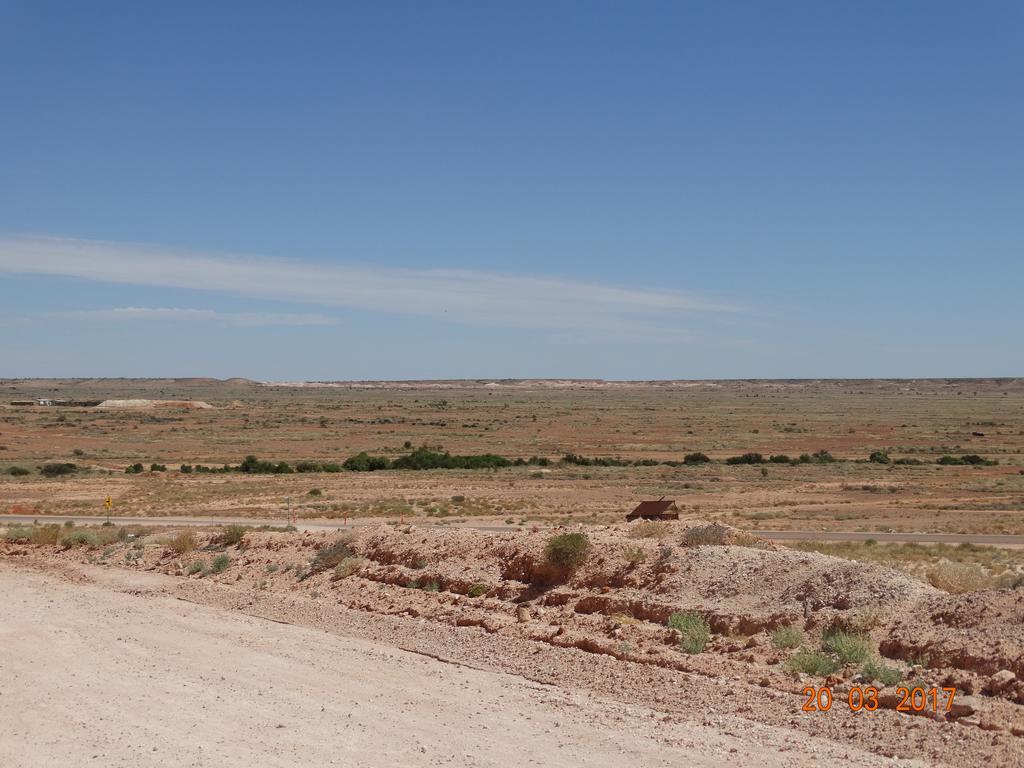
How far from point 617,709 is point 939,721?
11.4 feet

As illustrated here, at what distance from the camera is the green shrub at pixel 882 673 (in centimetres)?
1136

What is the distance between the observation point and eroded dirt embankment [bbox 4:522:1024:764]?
11.5 m

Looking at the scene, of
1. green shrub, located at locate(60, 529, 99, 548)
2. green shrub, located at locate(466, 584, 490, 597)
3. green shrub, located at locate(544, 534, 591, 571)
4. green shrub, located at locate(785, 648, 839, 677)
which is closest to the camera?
green shrub, located at locate(785, 648, 839, 677)

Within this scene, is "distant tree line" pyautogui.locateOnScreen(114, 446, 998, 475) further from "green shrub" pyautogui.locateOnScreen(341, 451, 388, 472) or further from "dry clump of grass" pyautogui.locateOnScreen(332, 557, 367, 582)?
"dry clump of grass" pyautogui.locateOnScreen(332, 557, 367, 582)

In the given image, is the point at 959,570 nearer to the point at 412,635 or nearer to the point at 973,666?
the point at 973,666

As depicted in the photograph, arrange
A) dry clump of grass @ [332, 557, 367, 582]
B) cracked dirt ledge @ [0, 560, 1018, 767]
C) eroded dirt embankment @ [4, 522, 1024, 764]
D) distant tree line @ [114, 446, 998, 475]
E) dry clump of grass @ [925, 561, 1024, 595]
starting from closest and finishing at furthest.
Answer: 1. cracked dirt ledge @ [0, 560, 1018, 767]
2. eroded dirt embankment @ [4, 522, 1024, 764]
3. dry clump of grass @ [925, 561, 1024, 595]
4. dry clump of grass @ [332, 557, 367, 582]
5. distant tree line @ [114, 446, 998, 475]

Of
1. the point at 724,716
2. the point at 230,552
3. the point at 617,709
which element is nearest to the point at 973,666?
the point at 724,716

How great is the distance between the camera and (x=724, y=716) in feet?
36.4

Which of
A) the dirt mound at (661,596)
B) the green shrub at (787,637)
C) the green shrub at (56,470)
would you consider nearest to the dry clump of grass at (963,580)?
the dirt mound at (661,596)

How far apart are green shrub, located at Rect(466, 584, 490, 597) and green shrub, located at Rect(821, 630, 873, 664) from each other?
22.1 feet

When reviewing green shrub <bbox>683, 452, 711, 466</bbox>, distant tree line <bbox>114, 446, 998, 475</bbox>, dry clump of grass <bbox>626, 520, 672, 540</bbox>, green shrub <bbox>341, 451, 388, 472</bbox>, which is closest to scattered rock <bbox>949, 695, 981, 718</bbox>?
dry clump of grass <bbox>626, 520, 672, 540</bbox>

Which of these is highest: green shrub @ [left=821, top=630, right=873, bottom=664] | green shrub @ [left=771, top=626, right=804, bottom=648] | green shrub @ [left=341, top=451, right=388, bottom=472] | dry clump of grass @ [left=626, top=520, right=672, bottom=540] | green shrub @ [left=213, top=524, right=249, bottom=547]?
dry clump of grass @ [left=626, top=520, right=672, bottom=540]

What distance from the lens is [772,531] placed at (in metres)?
35.6

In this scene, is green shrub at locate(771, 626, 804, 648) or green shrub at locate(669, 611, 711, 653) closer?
green shrub at locate(771, 626, 804, 648)
